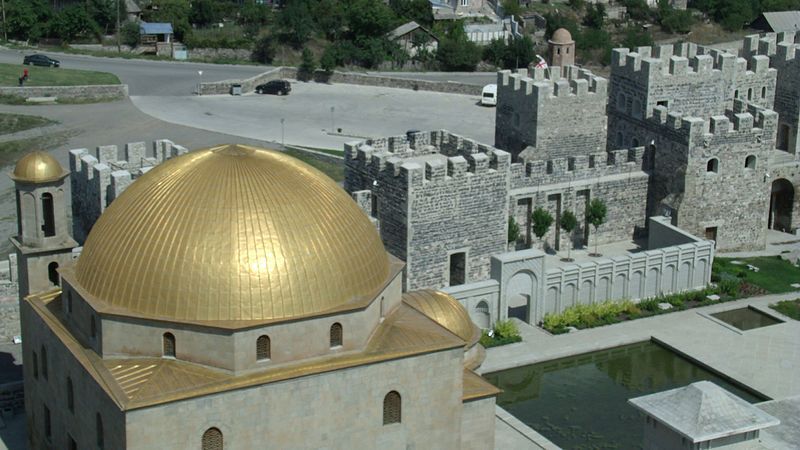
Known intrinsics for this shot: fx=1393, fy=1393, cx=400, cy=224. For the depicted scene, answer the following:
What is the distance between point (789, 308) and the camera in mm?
43906

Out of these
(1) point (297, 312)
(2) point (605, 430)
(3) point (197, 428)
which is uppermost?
(1) point (297, 312)

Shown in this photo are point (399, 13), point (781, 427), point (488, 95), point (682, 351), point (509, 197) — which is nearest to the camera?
point (781, 427)

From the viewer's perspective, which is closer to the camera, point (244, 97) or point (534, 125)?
point (534, 125)

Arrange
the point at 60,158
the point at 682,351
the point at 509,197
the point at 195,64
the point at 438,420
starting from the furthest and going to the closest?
the point at 195,64 → the point at 60,158 → the point at 509,197 → the point at 682,351 → the point at 438,420

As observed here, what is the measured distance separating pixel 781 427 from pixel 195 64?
→ 165 ft

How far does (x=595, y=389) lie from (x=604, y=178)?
10931 mm

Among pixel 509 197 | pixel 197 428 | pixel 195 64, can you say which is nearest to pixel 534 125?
pixel 509 197

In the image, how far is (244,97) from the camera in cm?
6938

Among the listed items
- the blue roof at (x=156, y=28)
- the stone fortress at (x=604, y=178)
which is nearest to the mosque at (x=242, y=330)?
the stone fortress at (x=604, y=178)

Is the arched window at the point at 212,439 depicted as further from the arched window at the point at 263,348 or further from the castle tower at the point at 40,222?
the castle tower at the point at 40,222

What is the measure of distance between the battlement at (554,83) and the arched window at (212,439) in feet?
78.6

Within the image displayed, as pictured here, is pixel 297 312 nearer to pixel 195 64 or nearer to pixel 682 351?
pixel 682 351

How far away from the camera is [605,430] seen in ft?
118

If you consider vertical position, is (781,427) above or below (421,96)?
below
